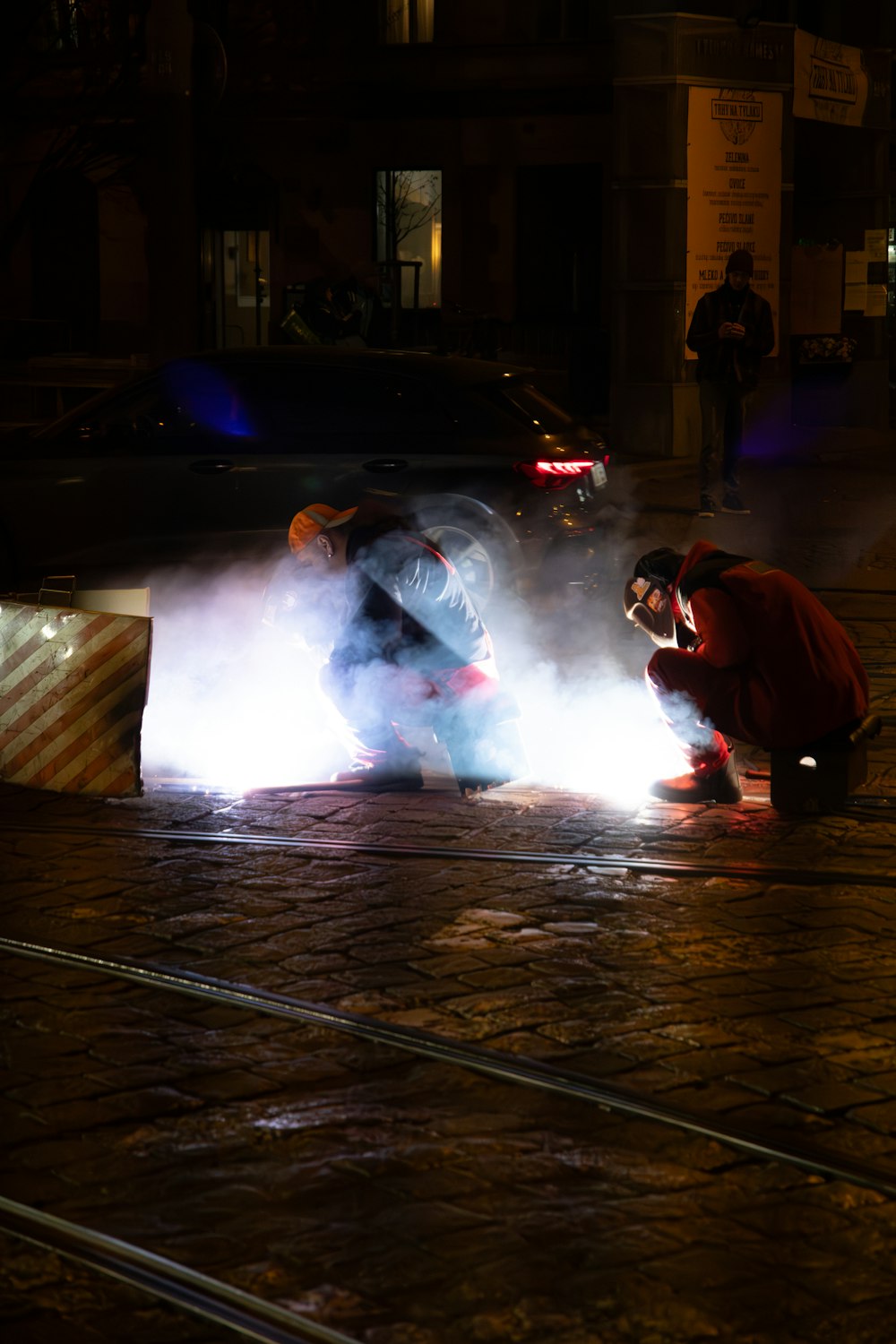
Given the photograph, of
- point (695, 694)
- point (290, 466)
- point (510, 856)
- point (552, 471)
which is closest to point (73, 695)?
point (510, 856)

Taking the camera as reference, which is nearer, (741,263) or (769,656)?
(769,656)

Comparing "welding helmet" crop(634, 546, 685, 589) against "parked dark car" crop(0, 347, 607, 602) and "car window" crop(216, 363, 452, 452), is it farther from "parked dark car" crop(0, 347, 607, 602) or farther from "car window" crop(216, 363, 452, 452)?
"car window" crop(216, 363, 452, 452)

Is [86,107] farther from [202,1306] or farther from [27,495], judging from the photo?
[202,1306]

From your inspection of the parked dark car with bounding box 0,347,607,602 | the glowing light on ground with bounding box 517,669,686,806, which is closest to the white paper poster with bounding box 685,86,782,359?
the parked dark car with bounding box 0,347,607,602

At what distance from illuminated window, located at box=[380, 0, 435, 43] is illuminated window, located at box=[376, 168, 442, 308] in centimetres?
223

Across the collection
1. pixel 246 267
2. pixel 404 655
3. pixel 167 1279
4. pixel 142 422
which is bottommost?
pixel 167 1279

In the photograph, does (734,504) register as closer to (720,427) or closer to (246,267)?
(720,427)

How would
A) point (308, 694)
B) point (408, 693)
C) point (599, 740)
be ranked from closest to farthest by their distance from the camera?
point (408, 693) → point (599, 740) → point (308, 694)

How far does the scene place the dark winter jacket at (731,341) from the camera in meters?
15.3

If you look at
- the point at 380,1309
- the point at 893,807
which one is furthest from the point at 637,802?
the point at 380,1309

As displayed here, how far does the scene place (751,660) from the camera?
686 centimetres

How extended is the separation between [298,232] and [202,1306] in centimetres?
3150

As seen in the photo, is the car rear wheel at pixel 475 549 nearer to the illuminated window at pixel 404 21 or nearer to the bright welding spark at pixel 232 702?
the bright welding spark at pixel 232 702

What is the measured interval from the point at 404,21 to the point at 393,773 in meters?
27.9
